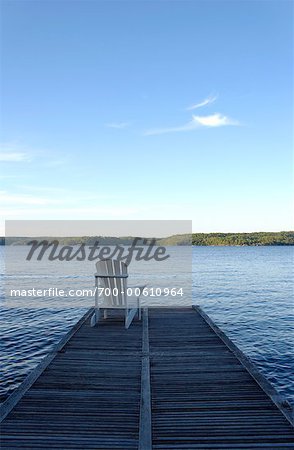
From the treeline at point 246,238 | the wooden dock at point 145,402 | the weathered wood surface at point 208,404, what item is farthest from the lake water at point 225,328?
the treeline at point 246,238

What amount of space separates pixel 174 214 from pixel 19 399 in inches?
2308

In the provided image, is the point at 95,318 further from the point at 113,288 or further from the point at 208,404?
the point at 208,404

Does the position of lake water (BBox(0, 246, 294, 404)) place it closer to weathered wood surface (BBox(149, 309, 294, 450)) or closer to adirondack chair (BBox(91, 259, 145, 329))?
adirondack chair (BBox(91, 259, 145, 329))

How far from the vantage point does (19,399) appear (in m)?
3.52

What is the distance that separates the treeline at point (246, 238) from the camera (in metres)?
103

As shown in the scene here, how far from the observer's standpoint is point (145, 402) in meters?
3.40

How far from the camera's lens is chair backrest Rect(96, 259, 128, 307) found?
6.68 m

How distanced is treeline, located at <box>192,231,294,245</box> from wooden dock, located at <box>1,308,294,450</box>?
99.4 metres

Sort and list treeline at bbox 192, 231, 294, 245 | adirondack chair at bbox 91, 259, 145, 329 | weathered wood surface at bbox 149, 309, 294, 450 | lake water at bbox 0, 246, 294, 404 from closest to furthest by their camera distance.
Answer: weathered wood surface at bbox 149, 309, 294, 450 < adirondack chair at bbox 91, 259, 145, 329 < lake water at bbox 0, 246, 294, 404 < treeline at bbox 192, 231, 294, 245

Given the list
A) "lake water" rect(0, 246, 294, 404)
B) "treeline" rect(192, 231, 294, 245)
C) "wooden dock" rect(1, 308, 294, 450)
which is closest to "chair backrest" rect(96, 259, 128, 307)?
"wooden dock" rect(1, 308, 294, 450)

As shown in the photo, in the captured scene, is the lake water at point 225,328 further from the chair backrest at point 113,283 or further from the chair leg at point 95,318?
the chair backrest at point 113,283

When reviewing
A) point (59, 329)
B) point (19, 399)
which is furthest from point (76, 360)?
point (59, 329)

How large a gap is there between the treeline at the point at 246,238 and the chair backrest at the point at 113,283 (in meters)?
97.5

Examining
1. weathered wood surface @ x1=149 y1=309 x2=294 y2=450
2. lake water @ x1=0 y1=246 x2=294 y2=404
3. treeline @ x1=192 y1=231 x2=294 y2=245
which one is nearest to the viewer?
weathered wood surface @ x1=149 y1=309 x2=294 y2=450
